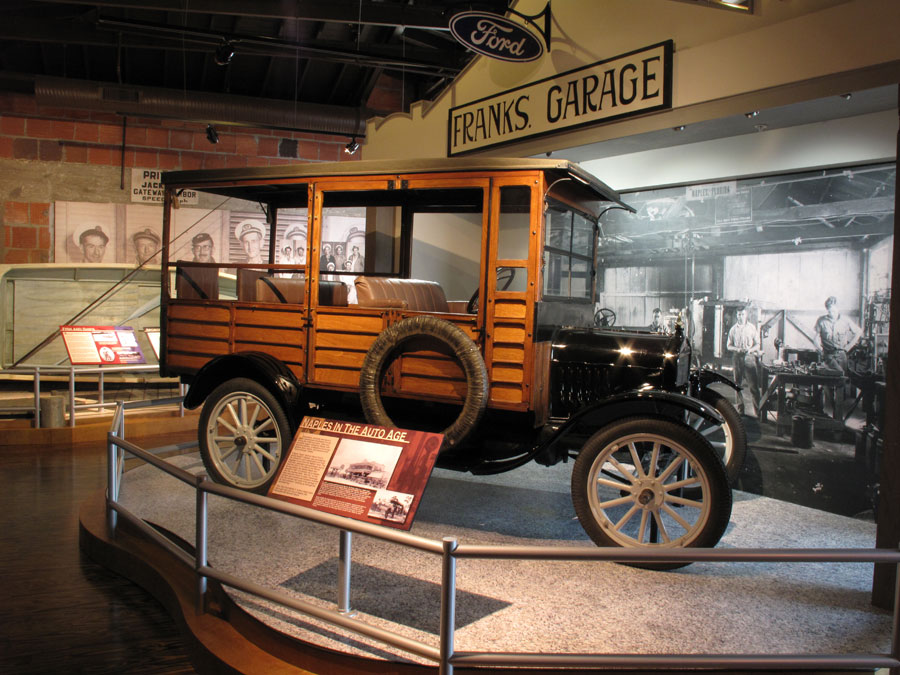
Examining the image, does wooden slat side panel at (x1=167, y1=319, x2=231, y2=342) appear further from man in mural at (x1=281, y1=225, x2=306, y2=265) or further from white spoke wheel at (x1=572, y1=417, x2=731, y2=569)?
man in mural at (x1=281, y1=225, x2=306, y2=265)

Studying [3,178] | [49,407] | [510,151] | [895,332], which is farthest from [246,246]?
[895,332]

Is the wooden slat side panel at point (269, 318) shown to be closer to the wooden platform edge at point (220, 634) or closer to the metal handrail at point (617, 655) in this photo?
the wooden platform edge at point (220, 634)

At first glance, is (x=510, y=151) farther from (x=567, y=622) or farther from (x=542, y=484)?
(x=567, y=622)

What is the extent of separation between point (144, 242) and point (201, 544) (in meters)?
8.63

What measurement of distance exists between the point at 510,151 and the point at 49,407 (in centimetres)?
524

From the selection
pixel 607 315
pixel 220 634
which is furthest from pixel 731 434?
pixel 220 634

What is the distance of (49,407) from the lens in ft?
22.6

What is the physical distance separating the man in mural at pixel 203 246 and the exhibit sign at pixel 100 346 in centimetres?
324

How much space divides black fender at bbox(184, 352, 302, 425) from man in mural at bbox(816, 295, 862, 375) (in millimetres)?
3529

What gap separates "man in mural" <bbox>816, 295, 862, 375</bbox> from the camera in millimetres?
4449

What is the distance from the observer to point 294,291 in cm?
474

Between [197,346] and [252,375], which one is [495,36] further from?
[197,346]

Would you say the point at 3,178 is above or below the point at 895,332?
above

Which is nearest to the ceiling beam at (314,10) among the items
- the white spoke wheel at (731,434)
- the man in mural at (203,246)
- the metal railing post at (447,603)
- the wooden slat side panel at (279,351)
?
the man in mural at (203,246)
